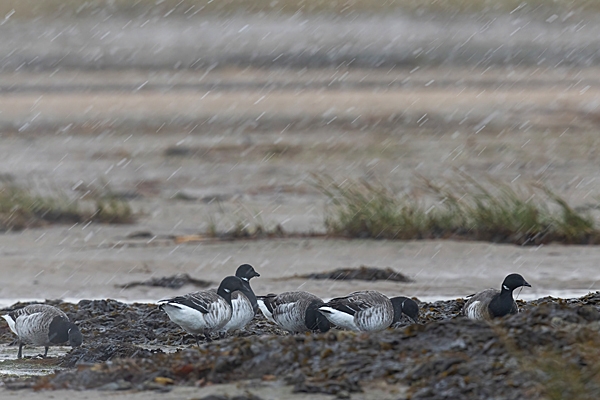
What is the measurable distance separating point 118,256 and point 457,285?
505cm

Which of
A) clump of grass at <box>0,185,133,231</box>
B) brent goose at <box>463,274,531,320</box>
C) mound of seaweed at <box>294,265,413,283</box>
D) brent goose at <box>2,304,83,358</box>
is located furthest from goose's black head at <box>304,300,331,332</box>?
clump of grass at <box>0,185,133,231</box>

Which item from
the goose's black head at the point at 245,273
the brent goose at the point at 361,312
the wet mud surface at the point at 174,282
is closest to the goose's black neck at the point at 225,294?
the goose's black head at the point at 245,273

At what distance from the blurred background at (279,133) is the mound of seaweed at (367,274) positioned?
227 millimetres

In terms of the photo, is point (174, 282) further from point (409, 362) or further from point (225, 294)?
point (409, 362)

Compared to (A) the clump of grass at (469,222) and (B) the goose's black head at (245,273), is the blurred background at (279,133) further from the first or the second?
(B) the goose's black head at (245,273)

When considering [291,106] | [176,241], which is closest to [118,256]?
[176,241]

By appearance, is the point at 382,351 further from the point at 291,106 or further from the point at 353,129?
the point at 291,106

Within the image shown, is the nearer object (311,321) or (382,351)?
(382,351)

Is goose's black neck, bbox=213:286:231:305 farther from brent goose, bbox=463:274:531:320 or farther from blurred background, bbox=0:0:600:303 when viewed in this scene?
blurred background, bbox=0:0:600:303

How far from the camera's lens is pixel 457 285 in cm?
1499

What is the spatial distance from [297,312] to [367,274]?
12.4ft

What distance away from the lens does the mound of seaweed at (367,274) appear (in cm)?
1483

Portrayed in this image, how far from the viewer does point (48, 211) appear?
63.9 ft

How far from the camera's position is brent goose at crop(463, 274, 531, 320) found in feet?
35.6
